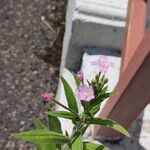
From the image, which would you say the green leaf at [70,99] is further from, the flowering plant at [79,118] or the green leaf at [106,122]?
the green leaf at [106,122]

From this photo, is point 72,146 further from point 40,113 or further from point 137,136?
point 40,113

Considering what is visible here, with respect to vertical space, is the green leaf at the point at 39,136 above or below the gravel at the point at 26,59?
above

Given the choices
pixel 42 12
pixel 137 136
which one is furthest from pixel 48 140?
pixel 42 12

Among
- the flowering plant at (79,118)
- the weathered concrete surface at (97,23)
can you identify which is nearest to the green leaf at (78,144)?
the flowering plant at (79,118)

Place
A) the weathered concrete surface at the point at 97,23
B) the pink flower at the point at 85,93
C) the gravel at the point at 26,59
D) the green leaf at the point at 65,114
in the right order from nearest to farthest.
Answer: the pink flower at the point at 85,93 → the green leaf at the point at 65,114 → the weathered concrete surface at the point at 97,23 → the gravel at the point at 26,59

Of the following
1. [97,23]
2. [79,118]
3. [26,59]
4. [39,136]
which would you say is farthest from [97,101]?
[26,59]

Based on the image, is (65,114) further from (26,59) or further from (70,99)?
(26,59)

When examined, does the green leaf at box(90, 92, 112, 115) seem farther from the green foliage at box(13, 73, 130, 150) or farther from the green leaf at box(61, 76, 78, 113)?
the green leaf at box(61, 76, 78, 113)

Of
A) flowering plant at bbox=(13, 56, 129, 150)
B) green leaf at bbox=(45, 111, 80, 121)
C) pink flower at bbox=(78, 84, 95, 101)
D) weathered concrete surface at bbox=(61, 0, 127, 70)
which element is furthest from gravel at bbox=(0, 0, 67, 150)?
pink flower at bbox=(78, 84, 95, 101)
